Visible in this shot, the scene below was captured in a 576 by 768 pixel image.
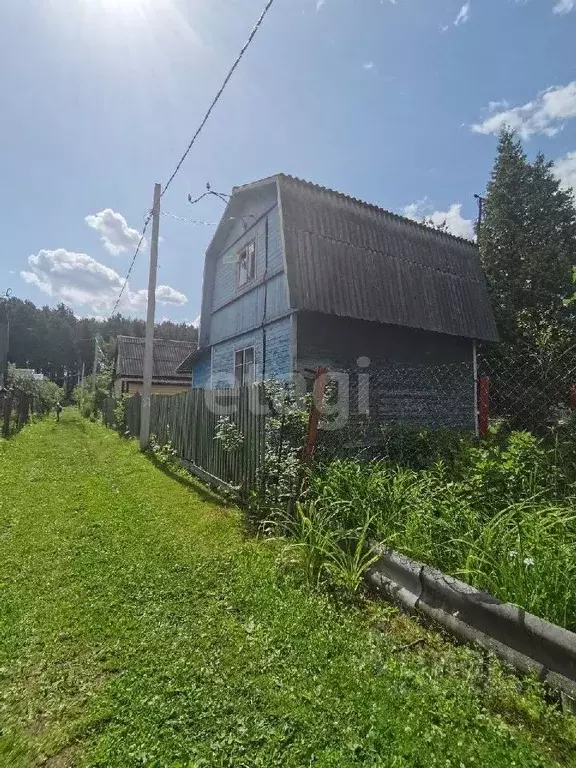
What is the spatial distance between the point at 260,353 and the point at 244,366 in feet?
4.03

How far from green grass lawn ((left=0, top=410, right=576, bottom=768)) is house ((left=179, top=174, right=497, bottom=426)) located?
5.94 m

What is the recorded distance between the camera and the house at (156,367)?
2716 centimetres

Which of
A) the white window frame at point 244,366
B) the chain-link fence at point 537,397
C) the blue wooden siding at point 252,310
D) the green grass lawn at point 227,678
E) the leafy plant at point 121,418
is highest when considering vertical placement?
the blue wooden siding at point 252,310

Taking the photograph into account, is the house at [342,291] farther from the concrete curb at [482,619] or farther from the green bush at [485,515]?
the concrete curb at [482,619]

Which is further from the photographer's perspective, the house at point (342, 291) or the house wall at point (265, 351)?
the house wall at point (265, 351)

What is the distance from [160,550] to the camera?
393cm

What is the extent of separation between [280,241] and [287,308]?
1.57 metres

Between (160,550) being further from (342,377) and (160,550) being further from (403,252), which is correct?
(403,252)

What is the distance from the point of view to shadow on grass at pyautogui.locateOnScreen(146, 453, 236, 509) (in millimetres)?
5816

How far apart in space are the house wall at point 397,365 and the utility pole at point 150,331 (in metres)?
4.30

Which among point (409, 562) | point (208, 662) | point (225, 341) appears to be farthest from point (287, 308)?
point (208, 662)

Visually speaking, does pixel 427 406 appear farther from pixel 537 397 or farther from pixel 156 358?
pixel 156 358

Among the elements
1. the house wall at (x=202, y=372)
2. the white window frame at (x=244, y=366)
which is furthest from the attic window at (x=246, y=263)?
the house wall at (x=202, y=372)

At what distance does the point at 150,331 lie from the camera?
10930 mm
